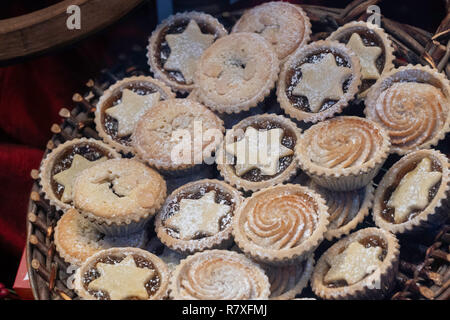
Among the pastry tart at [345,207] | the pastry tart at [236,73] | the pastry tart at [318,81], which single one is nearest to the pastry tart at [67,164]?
the pastry tart at [236,73]

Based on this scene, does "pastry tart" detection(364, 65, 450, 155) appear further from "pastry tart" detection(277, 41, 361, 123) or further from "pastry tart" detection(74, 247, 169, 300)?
"pastry tart" detection(74, 247, 169, 300)

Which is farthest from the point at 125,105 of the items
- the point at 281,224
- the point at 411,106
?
the point at 411,106

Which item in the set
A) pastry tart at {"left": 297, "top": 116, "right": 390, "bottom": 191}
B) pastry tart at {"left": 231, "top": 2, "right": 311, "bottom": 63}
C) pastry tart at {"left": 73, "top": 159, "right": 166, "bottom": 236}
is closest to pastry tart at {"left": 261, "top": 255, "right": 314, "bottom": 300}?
pastry tart at {"left": 297, "top": 116, "right": 390, "bottom": 191}

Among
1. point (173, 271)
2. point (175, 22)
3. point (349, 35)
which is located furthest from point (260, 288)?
point (175, 22)

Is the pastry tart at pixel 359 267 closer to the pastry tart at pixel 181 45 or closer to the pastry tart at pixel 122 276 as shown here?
the pastry tart at pixel 122 276

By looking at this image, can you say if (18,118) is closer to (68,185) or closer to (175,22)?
(68,185)

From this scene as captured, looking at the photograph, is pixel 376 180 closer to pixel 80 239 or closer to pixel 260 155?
pixel 260 155
